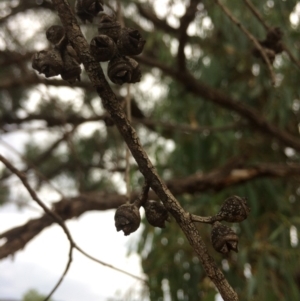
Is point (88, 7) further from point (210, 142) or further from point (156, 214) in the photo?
point (210, 142)

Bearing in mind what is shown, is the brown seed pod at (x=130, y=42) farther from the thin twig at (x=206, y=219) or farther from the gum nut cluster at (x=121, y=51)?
the thin twig at (x=206, y=219)

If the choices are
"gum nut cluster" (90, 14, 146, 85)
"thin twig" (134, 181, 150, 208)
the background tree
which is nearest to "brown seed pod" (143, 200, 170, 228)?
"thin twig" (134, 181, 150, 208)

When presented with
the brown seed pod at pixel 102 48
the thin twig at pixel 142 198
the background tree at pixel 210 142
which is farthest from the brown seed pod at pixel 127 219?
the background tree at pixel 210 142

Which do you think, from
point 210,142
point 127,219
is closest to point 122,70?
point 127,219

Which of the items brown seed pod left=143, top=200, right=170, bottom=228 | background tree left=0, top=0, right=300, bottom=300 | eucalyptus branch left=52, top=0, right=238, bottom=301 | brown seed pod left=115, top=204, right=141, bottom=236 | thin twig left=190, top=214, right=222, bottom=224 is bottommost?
background tree left=0, top=0, right=300, bottom=300

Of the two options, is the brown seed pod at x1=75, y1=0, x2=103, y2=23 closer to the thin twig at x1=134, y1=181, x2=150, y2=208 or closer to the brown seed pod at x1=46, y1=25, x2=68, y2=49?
the brown seed pod at x1=46, y1=25, x2=68, y2=49

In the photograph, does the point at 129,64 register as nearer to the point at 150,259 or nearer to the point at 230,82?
the point at 150,259

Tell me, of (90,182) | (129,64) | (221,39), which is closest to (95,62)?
(129,64)
